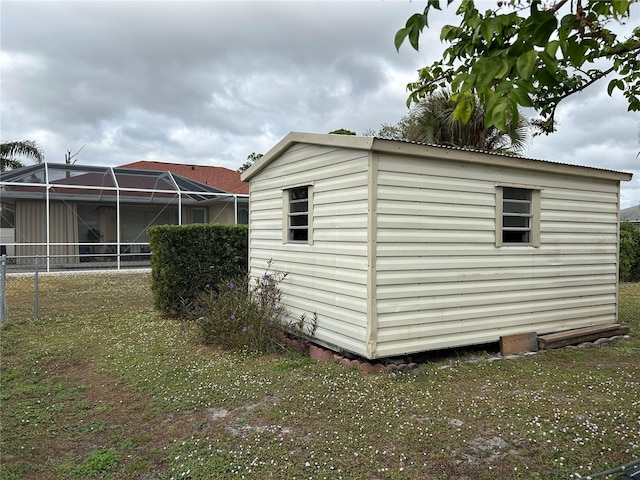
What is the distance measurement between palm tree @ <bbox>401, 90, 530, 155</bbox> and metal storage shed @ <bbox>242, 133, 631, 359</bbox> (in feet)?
17.6

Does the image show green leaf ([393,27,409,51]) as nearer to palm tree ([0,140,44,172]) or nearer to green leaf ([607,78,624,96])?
green leaf ([607,78,624,96])

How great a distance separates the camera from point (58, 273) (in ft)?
48.2

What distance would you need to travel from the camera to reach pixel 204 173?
2512 centimetres

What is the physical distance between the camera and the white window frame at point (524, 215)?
5723 mm

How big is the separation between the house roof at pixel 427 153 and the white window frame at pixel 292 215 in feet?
2.00

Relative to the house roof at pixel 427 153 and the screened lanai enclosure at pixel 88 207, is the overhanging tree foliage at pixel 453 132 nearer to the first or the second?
the house roof at pixel 427 153

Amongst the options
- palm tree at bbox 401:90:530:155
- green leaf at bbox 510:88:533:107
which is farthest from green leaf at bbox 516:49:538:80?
palm tree at bbox 401:90:530:155

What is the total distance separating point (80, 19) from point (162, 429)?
6.15 meters

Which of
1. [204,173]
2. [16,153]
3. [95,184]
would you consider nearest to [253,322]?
[95,184]

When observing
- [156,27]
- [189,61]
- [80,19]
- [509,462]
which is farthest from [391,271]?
[189,61]

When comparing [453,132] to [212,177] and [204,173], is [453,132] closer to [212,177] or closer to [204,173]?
[212,177]

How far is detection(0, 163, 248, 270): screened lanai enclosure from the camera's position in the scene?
1552 centimetres

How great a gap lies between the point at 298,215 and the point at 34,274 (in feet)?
34.5

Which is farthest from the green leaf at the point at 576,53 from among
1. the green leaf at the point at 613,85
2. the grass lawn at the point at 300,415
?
the green leaf at the point at 613,85
